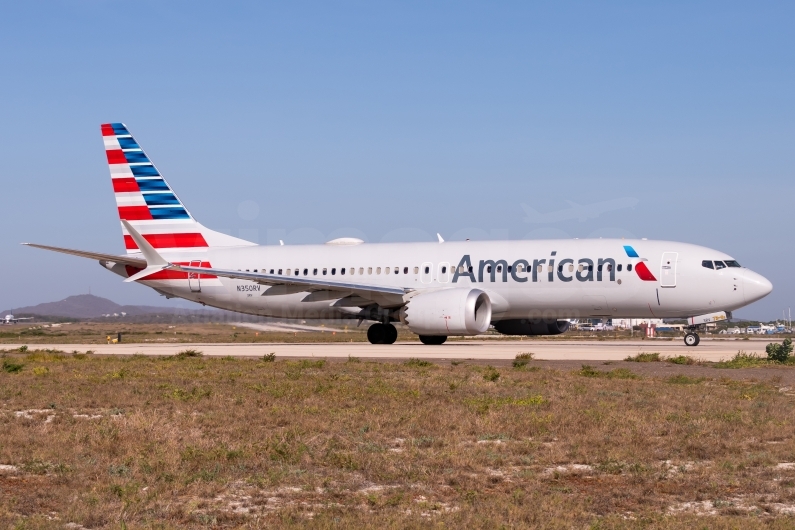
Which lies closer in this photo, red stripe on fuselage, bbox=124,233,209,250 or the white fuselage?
the white fuselage

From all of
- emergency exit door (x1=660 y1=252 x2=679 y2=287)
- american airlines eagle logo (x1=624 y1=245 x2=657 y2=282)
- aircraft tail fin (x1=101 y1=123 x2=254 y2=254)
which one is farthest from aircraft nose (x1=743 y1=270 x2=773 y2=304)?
aircraft tail fin (x1=101 y1=123 x2=254 y2=254)

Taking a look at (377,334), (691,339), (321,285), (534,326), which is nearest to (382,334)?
(377,334)

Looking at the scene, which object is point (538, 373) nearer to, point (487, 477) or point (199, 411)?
point (199, 411)

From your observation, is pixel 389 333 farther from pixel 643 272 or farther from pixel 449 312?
pixel 643 272

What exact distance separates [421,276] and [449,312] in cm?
349

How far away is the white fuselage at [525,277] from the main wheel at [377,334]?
1424 millimetres

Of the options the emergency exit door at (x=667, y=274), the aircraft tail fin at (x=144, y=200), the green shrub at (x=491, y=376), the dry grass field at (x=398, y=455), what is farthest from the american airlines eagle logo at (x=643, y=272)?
the aircraft tail fin at (x=144, y=200)

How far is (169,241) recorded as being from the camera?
1484 inches

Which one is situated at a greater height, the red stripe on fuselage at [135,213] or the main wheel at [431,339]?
the red stripe on fuselage at [135,213]

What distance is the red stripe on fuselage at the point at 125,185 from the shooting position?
1480 inches

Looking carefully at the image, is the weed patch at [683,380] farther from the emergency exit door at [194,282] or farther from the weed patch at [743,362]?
the emergency exit door at [194,282]

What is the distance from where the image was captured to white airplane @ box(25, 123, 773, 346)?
30016 mm

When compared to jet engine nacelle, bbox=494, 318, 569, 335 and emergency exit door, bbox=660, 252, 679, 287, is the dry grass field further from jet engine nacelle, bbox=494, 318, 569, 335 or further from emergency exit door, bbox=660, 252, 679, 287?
jet engine nacelle, bbox=494, 318, 569, 335

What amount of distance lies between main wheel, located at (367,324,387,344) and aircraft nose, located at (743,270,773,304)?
13092 millimetres
